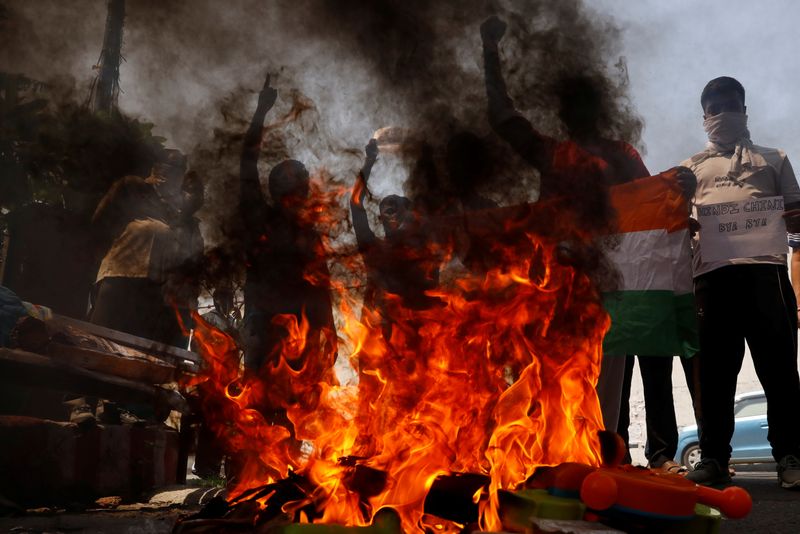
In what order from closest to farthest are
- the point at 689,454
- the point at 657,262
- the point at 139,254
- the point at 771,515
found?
the point at 771,515 → the point at 657,262 → the point at 139,254 → the point at 689,454

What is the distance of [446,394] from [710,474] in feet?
7.65

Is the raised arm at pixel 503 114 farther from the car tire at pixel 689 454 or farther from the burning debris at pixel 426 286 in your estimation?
the car tire at pixel 689 454

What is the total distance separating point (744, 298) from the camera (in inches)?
207

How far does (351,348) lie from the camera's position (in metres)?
5.00

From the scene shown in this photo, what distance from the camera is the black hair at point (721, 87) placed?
19.6ft

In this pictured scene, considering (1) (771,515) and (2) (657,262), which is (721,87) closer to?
(2) (657,262)

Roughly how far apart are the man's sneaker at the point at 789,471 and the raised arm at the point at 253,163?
3957 mm

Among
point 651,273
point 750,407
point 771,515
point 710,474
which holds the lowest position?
point 771,515

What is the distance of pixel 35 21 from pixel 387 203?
3.17m

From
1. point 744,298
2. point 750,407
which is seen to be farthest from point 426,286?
point 750,407

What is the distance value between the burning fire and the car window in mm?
13163

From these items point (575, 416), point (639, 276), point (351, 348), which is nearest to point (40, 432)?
point (351, 348)

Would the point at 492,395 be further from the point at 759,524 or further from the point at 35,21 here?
the point at 35,21

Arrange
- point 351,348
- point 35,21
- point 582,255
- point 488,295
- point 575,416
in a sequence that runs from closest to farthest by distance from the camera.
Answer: point 575,416 → point 488,295 → point 582,255 → point 351,348 → point 35,21
